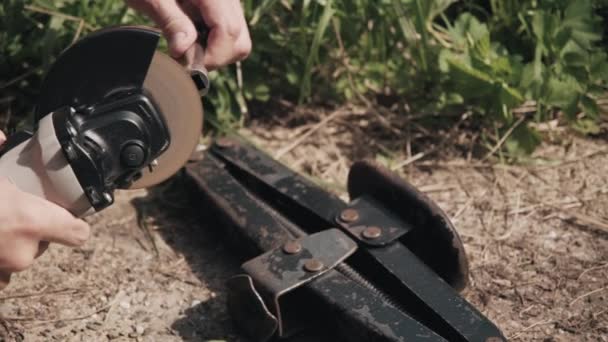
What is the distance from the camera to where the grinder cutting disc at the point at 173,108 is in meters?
1.68

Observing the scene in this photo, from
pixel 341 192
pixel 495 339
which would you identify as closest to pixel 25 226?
pixel 495 339

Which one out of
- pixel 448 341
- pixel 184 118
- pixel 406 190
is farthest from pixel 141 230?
pixel 448 341

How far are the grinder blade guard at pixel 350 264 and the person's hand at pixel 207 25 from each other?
1.22ft

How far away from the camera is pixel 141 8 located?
1816 millimetres

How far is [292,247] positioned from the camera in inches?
70.5

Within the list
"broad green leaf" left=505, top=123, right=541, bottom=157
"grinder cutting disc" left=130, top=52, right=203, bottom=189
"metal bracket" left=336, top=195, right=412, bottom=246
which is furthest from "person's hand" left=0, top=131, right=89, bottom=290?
"broad green leaf" left=505, top=123, right=541, bottom=157

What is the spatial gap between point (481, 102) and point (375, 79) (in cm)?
32

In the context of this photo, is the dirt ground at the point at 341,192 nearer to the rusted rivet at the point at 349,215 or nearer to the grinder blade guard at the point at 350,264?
the grinder blade guard at the point at 350,264

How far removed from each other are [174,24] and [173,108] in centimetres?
17

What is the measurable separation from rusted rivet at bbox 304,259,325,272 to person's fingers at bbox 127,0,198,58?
18.5 inches

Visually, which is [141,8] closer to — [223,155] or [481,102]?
[223,155]

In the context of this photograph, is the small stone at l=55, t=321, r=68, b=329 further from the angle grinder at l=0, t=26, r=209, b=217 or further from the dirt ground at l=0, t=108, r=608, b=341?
the angle grinder at l=0, t=26, r=209, b=217

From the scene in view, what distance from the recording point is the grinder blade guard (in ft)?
5.41

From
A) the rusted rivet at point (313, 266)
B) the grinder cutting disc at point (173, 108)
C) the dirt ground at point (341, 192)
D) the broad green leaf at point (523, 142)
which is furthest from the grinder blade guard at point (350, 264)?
the broad green leaf at point (523, 142)
